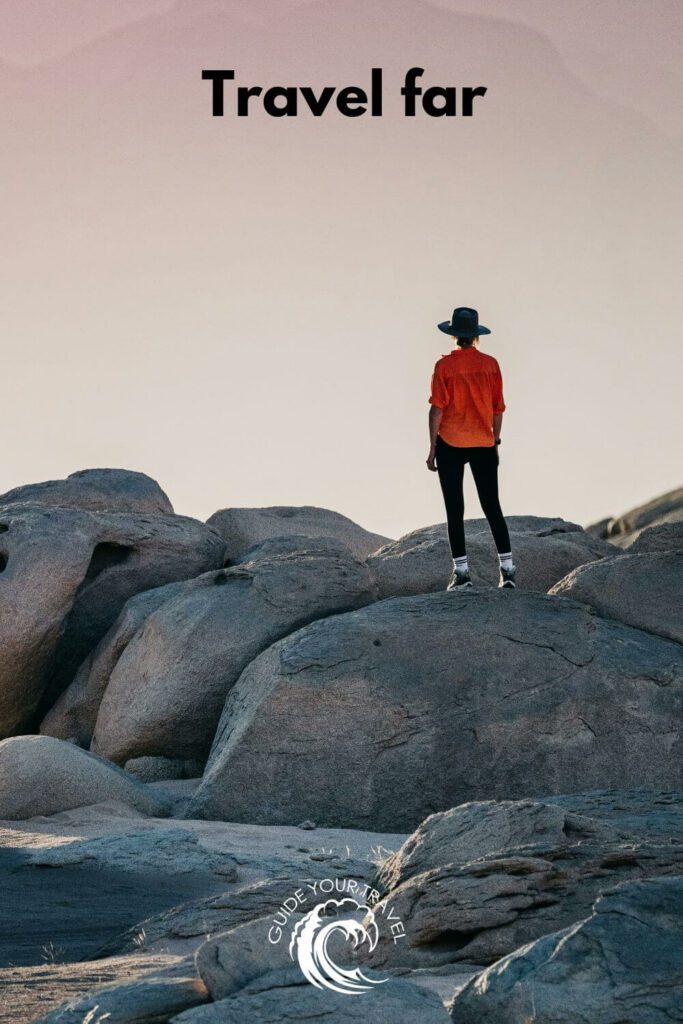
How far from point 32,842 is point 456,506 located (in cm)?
474

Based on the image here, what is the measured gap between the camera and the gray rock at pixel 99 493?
18047 mm

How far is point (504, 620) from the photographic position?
42.0 feet

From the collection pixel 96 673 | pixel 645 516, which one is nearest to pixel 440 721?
pixel 96 673

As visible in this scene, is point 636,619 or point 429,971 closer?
point 429,971

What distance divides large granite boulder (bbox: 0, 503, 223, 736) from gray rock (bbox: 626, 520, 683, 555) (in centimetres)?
529

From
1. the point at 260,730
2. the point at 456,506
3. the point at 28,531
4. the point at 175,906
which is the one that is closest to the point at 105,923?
the point at 175,906

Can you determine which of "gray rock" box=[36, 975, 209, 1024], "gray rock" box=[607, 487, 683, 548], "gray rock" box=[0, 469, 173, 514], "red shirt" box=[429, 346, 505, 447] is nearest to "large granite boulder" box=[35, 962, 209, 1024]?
"gray rock" box=[36, 975, 209, 1024]

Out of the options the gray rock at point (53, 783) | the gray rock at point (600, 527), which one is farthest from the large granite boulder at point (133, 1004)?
the gray rock at point (600, 527)

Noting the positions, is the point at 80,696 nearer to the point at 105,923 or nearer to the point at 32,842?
the point at 32,842

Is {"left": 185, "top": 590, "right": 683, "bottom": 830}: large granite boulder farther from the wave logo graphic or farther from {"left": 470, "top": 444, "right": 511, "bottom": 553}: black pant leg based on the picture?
the wave logo graphic

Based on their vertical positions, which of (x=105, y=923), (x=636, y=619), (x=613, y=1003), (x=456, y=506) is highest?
(x=456, y=506)

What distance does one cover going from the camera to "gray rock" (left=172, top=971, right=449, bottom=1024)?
16.4 feet

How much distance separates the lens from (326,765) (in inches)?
485

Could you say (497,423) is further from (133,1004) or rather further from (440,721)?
(133,1004)
